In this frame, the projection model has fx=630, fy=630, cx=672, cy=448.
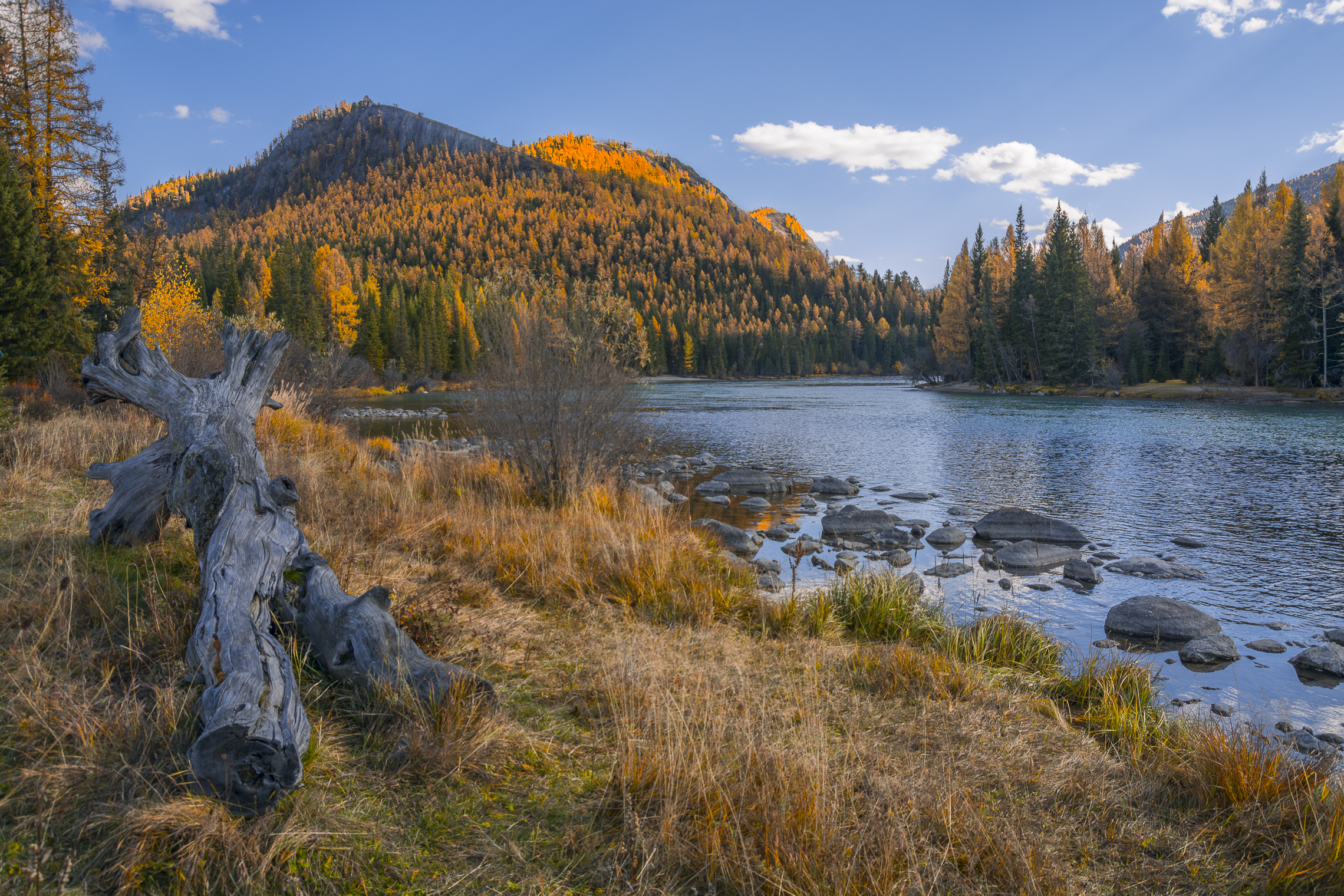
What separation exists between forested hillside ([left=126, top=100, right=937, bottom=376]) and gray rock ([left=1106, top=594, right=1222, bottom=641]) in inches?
1974

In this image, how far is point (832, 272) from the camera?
16575 cm

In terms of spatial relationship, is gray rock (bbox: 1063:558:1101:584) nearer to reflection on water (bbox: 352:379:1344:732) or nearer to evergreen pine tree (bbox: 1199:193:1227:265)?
reflection on water (bbox: 352:379:1344:732)

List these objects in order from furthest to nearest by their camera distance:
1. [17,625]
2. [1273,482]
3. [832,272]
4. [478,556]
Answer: [832,272]
[1273,482]
[478,556]
[17,625]

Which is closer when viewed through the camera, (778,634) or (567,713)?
(567,713)

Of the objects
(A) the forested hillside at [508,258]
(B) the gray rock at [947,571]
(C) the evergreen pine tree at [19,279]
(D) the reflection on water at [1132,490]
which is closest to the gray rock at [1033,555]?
(D) the reflection on water at [1132,490]

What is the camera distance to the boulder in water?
11.0m

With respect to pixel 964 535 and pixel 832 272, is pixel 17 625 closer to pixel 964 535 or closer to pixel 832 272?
pixel 964 535

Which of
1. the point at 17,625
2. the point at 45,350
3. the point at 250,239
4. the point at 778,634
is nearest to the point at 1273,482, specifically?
the point at 778,634

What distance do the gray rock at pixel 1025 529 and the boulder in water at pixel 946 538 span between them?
1.77 feet

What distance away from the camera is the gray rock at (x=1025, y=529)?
11.1 meters

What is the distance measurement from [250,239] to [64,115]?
127m

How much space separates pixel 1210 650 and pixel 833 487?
926cm

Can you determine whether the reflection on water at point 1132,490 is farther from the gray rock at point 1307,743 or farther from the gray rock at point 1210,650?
the gray rock at point 1307,743

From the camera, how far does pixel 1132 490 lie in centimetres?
1539
